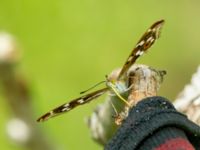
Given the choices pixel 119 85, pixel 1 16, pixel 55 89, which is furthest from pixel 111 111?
pixel 1 16

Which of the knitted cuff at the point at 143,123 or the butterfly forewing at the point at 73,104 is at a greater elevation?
the butterfly forewing at the point at 73,104

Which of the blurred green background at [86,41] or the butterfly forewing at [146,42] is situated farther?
the blurred green background at [86,41]

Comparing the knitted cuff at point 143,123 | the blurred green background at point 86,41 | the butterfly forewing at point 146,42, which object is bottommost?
the knitted cuff at point 143,123

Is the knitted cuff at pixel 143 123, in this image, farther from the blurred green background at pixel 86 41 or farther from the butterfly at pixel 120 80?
the blurred green background at pixel 86 41

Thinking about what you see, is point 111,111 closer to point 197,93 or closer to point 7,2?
point 197,93

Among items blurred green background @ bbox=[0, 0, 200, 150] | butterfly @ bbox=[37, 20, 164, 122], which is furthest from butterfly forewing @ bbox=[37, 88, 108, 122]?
blurred green background @ bbox=[0, 0, 200, 150]

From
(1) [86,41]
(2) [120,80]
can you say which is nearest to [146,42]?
(2) [120,80]

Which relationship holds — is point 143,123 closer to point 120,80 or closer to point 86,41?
point 120,80

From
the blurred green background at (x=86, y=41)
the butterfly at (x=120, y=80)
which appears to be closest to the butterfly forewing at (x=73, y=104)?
the butterfly at (x=120, y=80)
